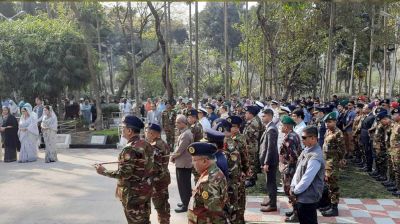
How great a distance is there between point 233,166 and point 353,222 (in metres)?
2.58

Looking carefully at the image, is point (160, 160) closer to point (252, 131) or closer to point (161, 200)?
point (161, 200)

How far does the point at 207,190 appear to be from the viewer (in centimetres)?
368

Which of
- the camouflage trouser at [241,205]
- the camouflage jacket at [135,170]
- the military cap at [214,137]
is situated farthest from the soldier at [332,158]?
the camouflage jacket at [135,170]

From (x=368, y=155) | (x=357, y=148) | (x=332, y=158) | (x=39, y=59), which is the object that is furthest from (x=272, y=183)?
(x=39, y=59)

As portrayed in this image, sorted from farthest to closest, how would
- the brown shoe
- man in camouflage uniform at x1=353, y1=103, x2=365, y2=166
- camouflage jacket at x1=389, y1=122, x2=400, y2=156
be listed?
man in camouflage uniform at x1=353, y1=103, x2=365, y2=166
camouflage jacket at x1=389, y1=122, x2=400, y2=156
the brown shoe

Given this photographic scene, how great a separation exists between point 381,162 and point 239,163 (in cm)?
522

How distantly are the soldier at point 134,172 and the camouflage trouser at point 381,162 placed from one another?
19.8 feet

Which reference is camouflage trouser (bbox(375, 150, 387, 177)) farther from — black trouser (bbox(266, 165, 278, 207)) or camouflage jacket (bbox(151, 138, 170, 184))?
camouflage jacket (bbox(151, 138, 170, 184))

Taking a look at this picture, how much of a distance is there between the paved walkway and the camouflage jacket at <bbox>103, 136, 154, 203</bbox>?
1867mm

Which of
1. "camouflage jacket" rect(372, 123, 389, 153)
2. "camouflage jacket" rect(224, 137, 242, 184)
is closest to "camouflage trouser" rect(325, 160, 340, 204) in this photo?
"camouflage jacket" rect(224, 137, 242, 184)

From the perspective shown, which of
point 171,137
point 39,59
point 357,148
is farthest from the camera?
point 39,59

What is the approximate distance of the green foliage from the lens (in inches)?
765

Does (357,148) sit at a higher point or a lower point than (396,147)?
lower

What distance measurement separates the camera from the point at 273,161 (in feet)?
22.5
